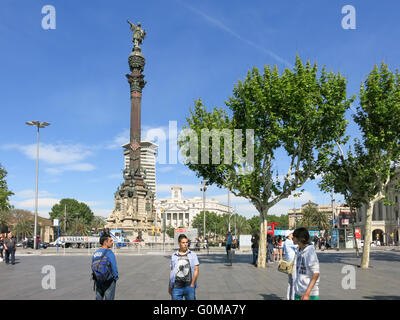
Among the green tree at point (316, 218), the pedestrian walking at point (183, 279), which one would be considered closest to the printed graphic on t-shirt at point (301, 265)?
the pedestrian walking at point (183, 279)

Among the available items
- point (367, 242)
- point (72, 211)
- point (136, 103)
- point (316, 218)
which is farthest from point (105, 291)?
point (72, 211)

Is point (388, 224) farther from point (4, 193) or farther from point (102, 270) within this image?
point (102, 270)

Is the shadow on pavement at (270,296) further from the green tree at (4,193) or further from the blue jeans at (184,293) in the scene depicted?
the green tree at (4,193)

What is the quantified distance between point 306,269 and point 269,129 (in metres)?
16.6

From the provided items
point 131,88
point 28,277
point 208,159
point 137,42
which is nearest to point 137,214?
point 131,88

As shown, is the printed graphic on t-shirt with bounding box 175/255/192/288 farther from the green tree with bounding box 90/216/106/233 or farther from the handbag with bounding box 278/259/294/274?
the green tree with bounding box 90/216/106/233

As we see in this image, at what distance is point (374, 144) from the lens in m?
21.2

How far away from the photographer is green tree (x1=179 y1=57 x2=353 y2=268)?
68.3ft

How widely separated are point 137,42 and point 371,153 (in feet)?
198

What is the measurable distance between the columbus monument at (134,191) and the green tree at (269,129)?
4257 centimetres

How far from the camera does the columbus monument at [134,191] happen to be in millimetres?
64250

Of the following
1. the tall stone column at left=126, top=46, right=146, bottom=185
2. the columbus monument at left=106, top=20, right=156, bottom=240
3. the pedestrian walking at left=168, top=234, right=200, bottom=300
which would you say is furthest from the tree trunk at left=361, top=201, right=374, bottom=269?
the tall stone column at left=126, top=46, right=146, bottom=185

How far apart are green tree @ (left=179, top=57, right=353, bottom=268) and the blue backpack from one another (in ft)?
48.4
